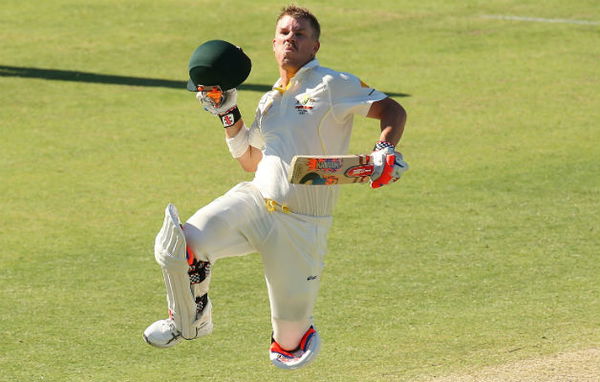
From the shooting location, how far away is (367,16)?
21516mm

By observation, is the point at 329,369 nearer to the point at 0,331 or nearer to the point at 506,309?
the point at 506,309

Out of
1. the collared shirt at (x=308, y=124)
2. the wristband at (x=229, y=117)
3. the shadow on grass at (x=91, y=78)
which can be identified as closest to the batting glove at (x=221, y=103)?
the wristband at (x=229, y=117)

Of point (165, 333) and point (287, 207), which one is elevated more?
point (287, 207)

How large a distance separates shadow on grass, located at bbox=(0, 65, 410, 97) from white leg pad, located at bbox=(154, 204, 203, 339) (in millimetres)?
9834

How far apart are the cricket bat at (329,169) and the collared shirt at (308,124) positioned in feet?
1.55

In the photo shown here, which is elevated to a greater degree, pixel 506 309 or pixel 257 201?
pixel 257 201

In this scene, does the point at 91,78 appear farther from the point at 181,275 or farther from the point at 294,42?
the point at 181,275

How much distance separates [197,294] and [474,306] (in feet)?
10.1

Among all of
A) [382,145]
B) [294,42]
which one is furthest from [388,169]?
[294,42]

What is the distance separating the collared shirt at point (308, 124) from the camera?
24.0ft

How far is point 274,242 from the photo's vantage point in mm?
7281

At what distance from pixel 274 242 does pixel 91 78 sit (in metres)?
11.0

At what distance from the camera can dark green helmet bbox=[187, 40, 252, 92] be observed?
7.33 metres

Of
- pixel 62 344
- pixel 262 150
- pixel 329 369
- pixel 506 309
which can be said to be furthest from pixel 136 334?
pixel 506 309
